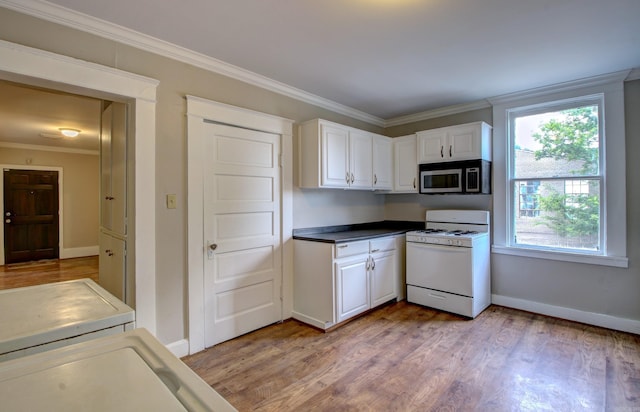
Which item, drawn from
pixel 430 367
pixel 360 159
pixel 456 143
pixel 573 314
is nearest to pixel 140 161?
pixel 360 159

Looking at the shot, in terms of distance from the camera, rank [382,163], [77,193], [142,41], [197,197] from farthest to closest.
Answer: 1. [77,193]
2. [382,163]
3. [197,197]
4. [142,41]

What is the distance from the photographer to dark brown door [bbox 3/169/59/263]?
244 inches

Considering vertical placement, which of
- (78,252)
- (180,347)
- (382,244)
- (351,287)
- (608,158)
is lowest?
(180,347)

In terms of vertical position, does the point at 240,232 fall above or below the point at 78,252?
above

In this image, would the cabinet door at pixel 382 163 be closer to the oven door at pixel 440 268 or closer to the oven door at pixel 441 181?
the oven door at pixel 441 181

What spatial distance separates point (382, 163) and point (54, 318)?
3.72m

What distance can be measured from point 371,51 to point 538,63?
61.6 inches

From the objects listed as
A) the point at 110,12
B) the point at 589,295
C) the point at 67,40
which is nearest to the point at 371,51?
the point at 110,12

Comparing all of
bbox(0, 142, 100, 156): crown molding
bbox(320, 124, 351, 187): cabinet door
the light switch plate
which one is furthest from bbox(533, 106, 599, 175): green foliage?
bbox(0, 142, 100, 156): crown molding

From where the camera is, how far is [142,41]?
2.34 meters

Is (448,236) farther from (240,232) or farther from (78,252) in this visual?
(78,252)

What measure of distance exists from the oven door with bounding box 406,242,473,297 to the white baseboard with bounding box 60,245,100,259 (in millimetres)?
7228

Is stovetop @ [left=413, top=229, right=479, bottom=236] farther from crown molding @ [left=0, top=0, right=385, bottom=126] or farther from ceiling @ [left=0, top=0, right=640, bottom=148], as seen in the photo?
crown molding @ [left=0, top=0, right=385, bottom=126]

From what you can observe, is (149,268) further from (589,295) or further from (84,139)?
(84,139)
